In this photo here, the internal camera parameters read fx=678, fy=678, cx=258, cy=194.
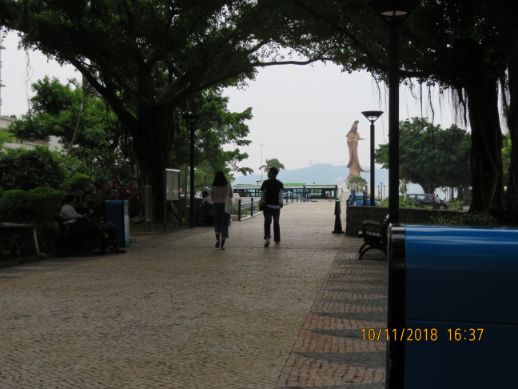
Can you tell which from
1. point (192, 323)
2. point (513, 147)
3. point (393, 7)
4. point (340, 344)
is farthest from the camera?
point (513, 147)

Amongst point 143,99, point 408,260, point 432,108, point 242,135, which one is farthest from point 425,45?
point 242,135

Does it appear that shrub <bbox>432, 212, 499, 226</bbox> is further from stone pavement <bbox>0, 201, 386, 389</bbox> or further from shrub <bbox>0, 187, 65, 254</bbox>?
shrub <bbox>0, 187, 65, 254</bbox>

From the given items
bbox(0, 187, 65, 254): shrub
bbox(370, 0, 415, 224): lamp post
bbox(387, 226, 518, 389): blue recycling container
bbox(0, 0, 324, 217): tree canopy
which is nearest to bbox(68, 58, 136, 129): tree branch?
bbox(0, 0, 324, 217): tree canopy

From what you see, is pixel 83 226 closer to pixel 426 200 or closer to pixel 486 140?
pixel 486 140

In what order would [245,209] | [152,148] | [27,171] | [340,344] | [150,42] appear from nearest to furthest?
[340,344], [27,171], [150,42], [152,148], [245,209]

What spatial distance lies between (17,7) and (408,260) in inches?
724

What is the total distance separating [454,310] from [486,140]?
13.2 m

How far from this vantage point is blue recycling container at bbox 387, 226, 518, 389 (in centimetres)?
198

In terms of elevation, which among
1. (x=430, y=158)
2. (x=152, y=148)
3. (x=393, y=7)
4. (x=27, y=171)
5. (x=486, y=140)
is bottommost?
(x=27, y=171)

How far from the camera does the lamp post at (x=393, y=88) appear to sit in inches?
333

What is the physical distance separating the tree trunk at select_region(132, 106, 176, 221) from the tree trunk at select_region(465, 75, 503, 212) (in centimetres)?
1042

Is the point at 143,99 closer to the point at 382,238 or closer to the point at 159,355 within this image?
the point at 382,238

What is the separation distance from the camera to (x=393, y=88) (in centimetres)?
869

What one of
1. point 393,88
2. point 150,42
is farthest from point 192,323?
point 150,42
